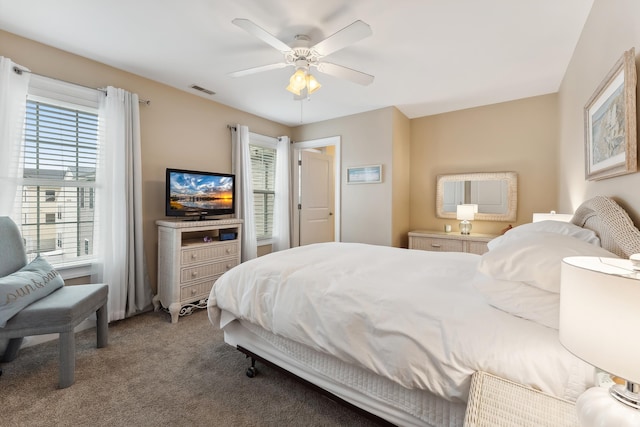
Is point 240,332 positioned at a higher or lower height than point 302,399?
higher

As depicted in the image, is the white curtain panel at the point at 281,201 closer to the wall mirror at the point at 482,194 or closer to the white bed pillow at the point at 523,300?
the wall mirror at the point at 482,194

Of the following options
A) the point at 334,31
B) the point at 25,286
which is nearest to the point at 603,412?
the point at 334,31

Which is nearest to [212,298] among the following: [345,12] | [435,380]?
[435,380]

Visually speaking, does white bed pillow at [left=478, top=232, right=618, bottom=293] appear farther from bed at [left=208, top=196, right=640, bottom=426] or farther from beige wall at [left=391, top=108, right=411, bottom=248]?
beige wall at [left=391, top=108, right=411, bottom=248]

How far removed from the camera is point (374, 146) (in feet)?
13.4

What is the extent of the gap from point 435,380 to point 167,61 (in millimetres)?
3324

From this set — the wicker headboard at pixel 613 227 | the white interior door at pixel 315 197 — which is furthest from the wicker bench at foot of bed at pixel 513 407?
the white interior door at pixel 315 197

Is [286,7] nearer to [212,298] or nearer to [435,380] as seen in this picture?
[212,298]

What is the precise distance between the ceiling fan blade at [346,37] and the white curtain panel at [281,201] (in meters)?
2.63

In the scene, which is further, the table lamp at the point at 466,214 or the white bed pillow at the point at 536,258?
the table lamp at the point at 466,214

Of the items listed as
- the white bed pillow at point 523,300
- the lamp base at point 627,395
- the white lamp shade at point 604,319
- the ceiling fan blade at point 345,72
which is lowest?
the lamp base at point 627,395

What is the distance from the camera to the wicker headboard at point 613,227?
3.73ft

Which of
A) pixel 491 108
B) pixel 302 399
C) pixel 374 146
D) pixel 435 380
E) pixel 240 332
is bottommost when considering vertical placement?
pixel 302 399

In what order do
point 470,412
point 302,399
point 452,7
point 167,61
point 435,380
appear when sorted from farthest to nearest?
point 167,61 → point 452,7 → point 302,399 → point 435,380 → point 470,412
